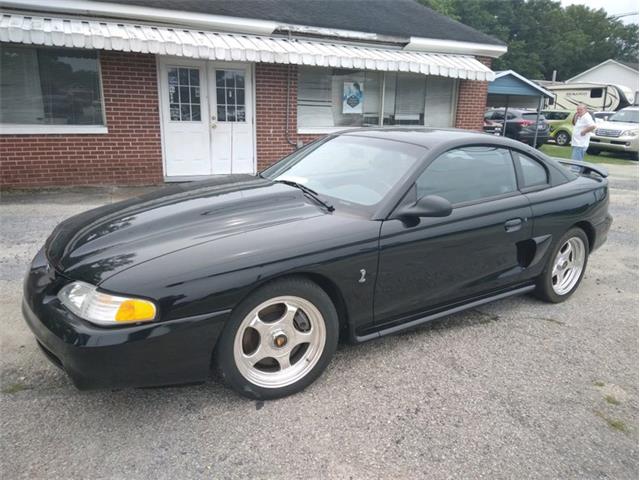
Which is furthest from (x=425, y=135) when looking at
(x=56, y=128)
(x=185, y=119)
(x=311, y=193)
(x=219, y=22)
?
(x=56, y=128)

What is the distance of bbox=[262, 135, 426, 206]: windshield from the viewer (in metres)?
3.12

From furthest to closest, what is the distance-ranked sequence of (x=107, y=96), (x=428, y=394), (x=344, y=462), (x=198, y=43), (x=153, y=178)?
(x=153, y=178), (x=107, y=96), (x=198, y=43), (x=428, y=394), (x=344, y=462)

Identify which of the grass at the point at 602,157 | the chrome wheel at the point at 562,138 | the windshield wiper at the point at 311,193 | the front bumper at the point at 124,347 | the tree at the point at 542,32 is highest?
the tree at the point at 542,32

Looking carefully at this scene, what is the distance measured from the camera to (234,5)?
29.9 ft

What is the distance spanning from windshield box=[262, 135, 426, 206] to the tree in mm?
56297

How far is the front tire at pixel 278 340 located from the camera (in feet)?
7.97

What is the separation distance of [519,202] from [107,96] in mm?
7160

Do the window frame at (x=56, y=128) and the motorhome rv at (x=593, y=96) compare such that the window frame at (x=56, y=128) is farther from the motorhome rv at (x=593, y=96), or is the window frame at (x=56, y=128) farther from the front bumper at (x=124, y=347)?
the motorhome rv at (x=593, y=96)

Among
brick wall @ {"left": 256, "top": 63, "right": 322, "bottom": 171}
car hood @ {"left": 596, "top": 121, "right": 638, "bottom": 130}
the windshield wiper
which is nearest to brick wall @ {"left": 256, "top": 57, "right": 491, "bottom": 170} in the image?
brick wall @ {"left": 256, "top": 63, "right": 322, "bottom": 171}

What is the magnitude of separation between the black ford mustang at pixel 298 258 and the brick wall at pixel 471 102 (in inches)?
309

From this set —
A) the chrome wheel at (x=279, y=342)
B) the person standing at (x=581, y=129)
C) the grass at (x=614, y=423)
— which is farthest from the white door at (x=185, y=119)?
the grass at (x=614, y=423)

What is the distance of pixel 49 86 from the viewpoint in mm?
7910

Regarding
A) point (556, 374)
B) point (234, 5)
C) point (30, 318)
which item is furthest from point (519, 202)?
point (234, 5)

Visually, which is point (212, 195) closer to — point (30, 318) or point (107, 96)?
point (30, 318)
